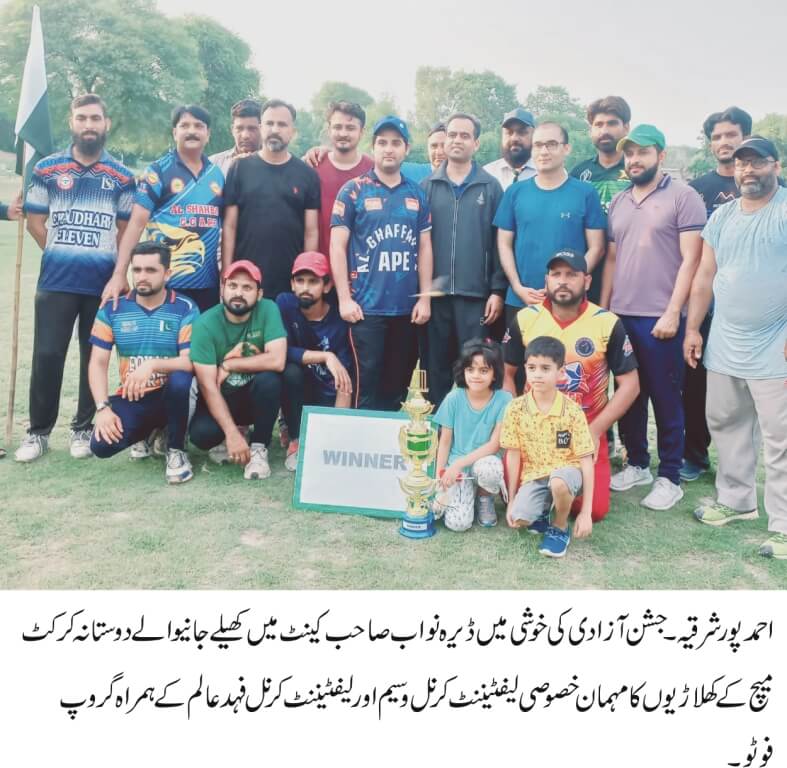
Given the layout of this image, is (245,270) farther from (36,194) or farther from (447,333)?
(36,194)

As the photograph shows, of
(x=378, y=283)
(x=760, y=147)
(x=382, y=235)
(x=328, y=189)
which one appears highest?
(x=760, y=147)

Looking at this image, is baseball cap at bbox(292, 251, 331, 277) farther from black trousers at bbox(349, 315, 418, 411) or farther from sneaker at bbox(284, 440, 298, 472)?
sneaker at bbox(284, 440, 298, 472)

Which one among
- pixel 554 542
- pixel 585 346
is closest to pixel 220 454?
pixel 554 542

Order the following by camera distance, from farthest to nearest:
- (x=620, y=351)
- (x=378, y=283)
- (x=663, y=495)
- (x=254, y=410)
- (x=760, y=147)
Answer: (x=254, y=410)
(x=378, y=283)
(x=663, y=495)
(x=620, y=351)
(x=760, y=147)

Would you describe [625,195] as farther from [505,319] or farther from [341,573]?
[341,573]

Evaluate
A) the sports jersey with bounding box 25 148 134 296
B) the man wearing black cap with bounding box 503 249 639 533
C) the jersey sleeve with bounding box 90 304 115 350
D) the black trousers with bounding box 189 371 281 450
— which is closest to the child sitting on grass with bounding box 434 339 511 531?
the man wearing black cap with bounding box 503 249 639 533

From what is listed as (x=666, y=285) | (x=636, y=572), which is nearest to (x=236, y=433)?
(x=636, y=572)

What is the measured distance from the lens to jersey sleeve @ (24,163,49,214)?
201 inches

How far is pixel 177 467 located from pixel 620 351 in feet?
9.45

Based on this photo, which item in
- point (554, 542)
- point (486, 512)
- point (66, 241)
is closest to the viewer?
point (554, 542)

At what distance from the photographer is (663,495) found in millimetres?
4477

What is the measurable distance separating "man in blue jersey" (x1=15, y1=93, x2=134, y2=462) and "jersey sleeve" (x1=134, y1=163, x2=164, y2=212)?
0.19m

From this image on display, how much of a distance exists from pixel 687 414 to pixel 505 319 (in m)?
1.46
